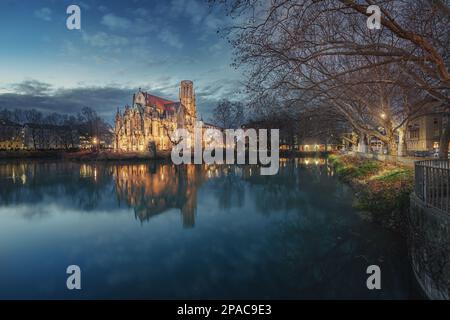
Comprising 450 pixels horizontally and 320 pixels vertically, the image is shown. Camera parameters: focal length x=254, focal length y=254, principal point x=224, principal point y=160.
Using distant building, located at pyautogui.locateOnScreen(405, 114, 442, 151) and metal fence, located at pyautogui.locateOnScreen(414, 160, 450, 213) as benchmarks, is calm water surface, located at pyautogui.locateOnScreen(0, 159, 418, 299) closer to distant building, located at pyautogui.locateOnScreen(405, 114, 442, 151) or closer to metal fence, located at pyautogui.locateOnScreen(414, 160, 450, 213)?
metal fence, located at pyautogui.locateOnScreen(414, 160, 450, 213)

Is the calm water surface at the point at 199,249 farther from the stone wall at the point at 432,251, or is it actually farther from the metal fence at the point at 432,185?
the metal fence at the point at 432,185

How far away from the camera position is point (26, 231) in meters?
11.5

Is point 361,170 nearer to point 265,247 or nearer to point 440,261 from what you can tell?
point 265,247

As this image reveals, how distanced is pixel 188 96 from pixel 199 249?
329 ft

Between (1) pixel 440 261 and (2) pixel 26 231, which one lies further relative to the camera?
(2) pixel 26 231

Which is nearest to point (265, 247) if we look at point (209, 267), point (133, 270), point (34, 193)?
point (209, 267)

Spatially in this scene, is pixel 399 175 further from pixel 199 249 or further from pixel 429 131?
pixel 429 131

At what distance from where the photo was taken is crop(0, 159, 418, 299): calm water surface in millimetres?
6539

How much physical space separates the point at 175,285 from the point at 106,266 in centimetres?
279

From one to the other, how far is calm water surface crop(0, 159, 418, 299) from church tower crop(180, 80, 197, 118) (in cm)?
8901

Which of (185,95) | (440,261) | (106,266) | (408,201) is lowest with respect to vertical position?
(106,266)

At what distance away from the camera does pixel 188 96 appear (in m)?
104

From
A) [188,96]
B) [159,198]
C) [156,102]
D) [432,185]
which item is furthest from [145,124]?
[432,185]

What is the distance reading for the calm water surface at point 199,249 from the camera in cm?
654
